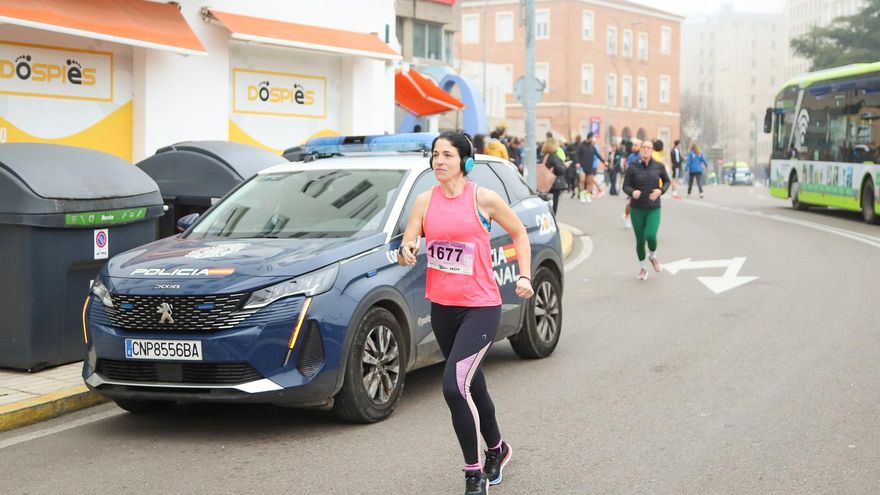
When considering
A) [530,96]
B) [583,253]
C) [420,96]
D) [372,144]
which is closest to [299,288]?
[372,144]

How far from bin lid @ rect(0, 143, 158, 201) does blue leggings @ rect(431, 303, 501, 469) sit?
381 cm

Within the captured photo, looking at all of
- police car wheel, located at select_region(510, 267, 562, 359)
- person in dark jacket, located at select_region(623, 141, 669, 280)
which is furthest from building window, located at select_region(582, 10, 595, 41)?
police car wheel, located at select_region(510, 267, 562, 359)

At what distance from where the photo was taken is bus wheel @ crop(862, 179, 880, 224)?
79.8 feet

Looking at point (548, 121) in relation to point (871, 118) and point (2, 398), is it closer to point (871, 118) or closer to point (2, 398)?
point (871, 118)

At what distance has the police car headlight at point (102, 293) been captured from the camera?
7000 millimetres

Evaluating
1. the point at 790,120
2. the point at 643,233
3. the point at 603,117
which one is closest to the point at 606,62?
the point at 603,117

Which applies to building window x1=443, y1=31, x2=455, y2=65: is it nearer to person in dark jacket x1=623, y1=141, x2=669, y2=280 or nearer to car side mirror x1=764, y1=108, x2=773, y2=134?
car side mirror x1=764, y1=108, x2=773, y2=134

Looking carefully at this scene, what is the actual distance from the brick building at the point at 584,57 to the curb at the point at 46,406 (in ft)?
238

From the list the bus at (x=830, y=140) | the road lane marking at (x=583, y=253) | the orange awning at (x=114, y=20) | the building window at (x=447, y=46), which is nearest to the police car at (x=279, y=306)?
the orange awning at (x=114, y=20)

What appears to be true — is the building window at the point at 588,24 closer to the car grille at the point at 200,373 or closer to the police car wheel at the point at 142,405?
the police car wheel at the point at 142,405

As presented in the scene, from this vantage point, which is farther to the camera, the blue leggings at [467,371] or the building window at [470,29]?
the building window at [470,29]

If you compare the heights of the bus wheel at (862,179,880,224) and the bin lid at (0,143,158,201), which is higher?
the bin lid at (0,143,158,201)

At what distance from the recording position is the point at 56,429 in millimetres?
7242

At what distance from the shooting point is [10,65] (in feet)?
51.7
